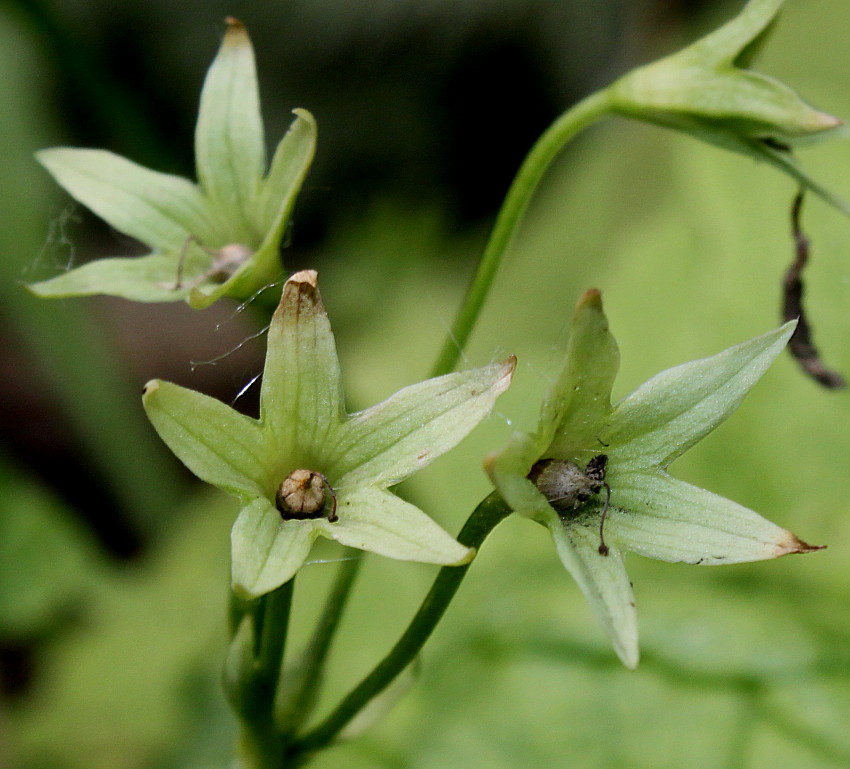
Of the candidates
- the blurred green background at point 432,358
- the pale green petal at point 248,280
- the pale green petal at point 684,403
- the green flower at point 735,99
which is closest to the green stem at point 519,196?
the green flower at point 735,99

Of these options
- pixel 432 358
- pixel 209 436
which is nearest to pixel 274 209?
pixel 209 436

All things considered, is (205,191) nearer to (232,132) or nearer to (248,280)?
(232,132)

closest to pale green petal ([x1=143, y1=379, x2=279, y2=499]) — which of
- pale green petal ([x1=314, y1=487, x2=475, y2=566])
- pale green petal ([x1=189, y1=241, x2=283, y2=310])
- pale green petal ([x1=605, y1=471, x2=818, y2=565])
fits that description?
pale green petal ([x1=314, y1=487, x2=475, y2=566])

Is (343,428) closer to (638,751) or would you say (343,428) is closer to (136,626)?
(638,751)

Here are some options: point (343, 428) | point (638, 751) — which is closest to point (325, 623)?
point (343, 428)

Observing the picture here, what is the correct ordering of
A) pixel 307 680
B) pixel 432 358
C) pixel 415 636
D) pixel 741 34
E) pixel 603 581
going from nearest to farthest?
pixel 603 581 → pixel 415 636 → pixel 741 34 → pixel 307 680 → pixel 432 358

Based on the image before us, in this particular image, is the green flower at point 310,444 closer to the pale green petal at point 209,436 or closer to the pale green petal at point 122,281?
the pale green petal at point 209,436
